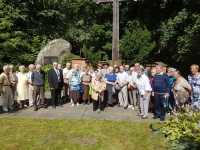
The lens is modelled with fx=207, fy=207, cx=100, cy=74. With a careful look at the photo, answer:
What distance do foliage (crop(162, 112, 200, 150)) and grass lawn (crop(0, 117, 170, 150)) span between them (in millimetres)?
A: 299

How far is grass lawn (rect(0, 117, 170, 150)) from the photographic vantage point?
17.0ft

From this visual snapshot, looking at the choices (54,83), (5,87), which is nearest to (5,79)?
(5,87)

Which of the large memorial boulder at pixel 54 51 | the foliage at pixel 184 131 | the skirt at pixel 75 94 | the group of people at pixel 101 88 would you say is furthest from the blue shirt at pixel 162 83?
the large memorial boulder at pixel 54 51

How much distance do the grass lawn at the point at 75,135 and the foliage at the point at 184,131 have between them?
299mm

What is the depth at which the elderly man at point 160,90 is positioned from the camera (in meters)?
6.89

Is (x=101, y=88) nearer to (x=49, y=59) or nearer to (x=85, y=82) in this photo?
(x=85, y=82)

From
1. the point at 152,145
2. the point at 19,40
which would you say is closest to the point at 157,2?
the point at 19,40

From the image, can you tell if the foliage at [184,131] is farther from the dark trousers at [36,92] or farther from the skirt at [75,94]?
the dark trousers at [36,92]

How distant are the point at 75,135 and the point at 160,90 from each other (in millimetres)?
3216

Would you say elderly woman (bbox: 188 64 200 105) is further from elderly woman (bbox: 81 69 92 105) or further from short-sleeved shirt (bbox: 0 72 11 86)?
short-sleeved shirt (bbox: 0 72 11 86)

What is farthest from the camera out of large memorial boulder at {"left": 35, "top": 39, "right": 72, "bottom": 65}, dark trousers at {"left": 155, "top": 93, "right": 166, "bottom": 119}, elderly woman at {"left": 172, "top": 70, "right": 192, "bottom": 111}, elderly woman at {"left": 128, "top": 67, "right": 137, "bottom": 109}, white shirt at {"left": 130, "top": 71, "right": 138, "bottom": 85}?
large memorial boulder at {"left": 35, "top": 39, "right": 72, "bottom": 65}

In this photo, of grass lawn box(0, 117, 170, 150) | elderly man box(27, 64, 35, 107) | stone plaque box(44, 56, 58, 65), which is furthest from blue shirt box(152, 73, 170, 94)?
stone plaque box(44, 56, 58, 65)

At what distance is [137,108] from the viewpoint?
8.59 meters

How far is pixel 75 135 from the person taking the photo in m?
5.79
